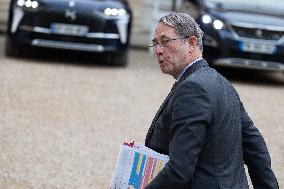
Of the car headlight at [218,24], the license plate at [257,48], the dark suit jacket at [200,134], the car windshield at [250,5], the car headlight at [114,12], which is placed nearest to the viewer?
the dark suit jacket at [200,134]

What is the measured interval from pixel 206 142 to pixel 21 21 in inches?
384

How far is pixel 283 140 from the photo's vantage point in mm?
8148

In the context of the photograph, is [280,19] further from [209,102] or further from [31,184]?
[209,102]

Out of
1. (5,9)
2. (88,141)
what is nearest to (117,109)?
(88,141)

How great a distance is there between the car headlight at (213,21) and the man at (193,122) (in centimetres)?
944

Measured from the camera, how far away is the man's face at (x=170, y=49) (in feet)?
9.39

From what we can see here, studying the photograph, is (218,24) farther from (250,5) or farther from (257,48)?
(250,5)

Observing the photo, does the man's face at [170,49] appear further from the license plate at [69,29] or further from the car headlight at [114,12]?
the car headlight at [114,12]

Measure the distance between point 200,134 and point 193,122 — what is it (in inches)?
2.1

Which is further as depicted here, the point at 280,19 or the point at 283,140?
the point at 280,19

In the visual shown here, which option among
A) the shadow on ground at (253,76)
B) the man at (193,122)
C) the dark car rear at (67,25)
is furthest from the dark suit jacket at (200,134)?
the shadow on ground at (253,76)

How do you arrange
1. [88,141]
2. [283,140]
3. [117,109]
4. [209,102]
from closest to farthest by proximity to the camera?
[209,102], [88,141], [283,140], [117,109]

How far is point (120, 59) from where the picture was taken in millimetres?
12914

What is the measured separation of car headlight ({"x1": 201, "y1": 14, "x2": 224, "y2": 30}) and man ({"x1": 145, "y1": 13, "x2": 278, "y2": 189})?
944cm
